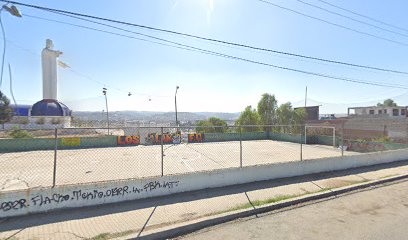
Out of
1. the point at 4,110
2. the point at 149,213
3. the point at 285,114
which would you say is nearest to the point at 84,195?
the point at 149,213

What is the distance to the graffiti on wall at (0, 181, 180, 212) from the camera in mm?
6215

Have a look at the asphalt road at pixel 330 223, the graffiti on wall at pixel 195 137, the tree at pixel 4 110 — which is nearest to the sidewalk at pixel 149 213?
the asphalt road at pixel 330 223

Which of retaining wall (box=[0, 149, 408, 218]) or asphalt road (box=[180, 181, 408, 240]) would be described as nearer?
asphalt road (box=[180, 181, 408, 240])

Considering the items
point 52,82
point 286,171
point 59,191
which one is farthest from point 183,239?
point 52,82

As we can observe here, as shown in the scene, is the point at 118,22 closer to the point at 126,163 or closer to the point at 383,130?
the point at 126,163

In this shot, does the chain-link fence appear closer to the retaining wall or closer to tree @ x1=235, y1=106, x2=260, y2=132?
the retaining wall

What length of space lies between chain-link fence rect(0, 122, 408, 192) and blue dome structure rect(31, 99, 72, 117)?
18039 mm

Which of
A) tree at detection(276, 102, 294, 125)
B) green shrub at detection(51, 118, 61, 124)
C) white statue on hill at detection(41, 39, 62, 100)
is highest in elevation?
white statue on hill at detection(41, 39, 62, 100)

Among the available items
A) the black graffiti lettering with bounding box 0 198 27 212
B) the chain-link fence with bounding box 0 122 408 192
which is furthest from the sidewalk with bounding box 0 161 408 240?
the chain-link fence with bounding box 0 122 408 192

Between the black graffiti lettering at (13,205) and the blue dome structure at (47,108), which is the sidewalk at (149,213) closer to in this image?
the black graffiti lettering at (13,205)

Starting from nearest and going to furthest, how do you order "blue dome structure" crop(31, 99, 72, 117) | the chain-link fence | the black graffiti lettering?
the black graffiti lettering < the chain-link fence < "blue dome structure" crop(31, 99, 72, 117)

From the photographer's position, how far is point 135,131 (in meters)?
27.0

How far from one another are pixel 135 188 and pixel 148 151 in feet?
46.7

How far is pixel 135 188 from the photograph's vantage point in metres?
7.45
